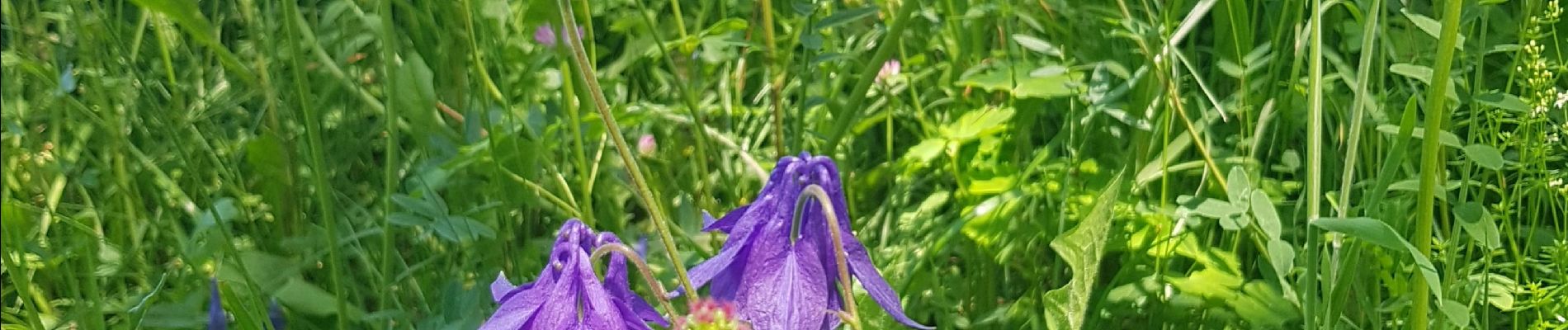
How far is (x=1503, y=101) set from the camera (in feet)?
3.33

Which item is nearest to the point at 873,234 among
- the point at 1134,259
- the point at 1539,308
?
the point at 1134,259

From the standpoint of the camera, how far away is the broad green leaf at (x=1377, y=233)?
906 mm

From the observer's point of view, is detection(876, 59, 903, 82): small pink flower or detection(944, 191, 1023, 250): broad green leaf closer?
detection(944, 191, 1023, 250): broad green leaf

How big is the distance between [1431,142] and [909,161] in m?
0.62

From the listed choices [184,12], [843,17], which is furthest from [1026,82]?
[184,12]

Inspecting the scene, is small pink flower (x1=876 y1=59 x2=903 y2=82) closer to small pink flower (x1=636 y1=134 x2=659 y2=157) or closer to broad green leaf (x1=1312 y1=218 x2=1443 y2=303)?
small pink flower (x1=636 y1=134 x2=659 y2=157)

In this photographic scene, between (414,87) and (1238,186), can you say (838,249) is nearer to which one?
Result: (1238,186)

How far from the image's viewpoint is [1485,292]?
1064mm

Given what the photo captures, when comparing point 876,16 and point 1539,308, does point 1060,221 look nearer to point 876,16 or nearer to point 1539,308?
point 1539,308

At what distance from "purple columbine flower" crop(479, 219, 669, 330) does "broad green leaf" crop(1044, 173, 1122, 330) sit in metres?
0.31

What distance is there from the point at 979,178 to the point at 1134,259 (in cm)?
20

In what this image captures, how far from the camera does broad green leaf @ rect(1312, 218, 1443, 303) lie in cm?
91

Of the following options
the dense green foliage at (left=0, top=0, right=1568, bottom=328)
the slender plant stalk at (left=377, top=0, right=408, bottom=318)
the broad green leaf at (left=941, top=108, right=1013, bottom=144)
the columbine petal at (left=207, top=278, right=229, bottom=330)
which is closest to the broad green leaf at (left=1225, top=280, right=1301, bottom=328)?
the dense green foliage at (left=0, top=0, right=1568, bottom=328)

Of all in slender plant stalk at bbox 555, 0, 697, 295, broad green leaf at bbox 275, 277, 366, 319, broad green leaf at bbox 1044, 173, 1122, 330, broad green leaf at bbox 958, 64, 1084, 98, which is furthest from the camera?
broad green leaf at bbox 958, 64, 1084, 98
